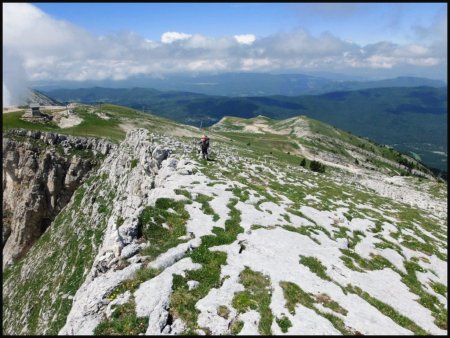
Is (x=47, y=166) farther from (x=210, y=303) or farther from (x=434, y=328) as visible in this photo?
(x=434, y=328)

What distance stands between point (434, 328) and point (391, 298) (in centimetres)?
275

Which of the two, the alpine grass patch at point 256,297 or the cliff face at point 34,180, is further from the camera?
the cliff face at point 34,180

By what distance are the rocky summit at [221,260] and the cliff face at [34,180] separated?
643 inches

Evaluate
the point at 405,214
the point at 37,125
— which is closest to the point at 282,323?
the point at 405,214

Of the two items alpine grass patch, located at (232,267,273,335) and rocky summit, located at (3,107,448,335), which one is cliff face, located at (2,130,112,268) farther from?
alpine grass patch, located at (232,267,273,335)

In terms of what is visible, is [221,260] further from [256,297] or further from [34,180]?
A: [34,180]

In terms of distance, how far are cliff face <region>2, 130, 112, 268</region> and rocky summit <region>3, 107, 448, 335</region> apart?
16339mm

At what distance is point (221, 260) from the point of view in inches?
838

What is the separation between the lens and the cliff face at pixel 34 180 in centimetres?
7088

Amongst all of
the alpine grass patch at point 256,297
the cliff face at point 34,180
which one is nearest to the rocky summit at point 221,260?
the alpine grass patch at point 256,297

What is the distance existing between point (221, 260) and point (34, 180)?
64.6m

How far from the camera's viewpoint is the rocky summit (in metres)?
16.9

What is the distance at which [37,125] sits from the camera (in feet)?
281

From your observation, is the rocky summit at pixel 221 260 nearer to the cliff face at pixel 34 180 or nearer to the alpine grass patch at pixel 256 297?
the alpine grass patch at pixel 256 297
